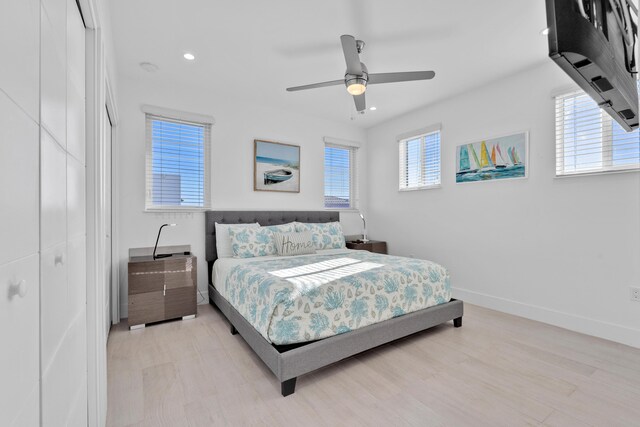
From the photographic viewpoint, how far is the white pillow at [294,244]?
11.4ft

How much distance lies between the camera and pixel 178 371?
211cm

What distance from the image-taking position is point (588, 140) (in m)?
2.77

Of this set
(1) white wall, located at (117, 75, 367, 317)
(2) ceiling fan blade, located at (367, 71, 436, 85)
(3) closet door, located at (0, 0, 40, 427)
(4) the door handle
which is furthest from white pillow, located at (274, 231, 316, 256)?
(4) the door handle

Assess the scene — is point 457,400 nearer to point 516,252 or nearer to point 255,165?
point 516,252

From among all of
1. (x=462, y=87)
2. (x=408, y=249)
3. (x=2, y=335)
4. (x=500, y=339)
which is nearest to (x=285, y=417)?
(x=2, y=335)

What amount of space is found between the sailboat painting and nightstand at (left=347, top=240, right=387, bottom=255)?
4.99 ft

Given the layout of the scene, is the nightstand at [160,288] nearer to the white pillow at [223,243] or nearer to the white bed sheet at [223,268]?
the white bed sheet at [223,268]

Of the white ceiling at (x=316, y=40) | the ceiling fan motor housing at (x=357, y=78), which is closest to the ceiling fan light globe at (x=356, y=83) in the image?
the ceiling fan motor housing at (x=357, y=78)

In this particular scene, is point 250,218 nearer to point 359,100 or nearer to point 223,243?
point 223,243

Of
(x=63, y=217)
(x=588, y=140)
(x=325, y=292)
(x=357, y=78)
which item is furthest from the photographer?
(x=588, y=140)

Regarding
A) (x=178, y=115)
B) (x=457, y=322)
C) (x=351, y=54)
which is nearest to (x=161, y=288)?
(x=178, y=115)

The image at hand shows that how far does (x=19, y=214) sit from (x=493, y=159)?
3.95 metres

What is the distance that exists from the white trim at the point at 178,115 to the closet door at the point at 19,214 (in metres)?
2.92

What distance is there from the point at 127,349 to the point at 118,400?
78 centimetres
